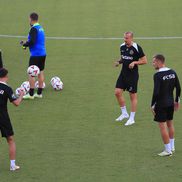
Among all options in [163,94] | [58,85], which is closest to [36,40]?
[58,85]

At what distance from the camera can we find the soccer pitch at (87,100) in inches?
488

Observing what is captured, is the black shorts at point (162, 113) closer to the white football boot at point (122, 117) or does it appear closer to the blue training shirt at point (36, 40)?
the white football boot at point (122, 117)

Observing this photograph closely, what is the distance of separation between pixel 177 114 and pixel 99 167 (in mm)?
4143

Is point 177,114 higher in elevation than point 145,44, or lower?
Result: lower

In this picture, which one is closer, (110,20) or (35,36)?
(35,36)

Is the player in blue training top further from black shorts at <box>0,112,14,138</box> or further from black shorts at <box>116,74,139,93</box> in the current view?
black shorts at <box>0,112,14,138</box>

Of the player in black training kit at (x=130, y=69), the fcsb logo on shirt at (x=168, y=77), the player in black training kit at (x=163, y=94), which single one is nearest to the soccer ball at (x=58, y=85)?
the player in black training kit at (x=130, y=69)

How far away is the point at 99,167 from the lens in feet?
40.7

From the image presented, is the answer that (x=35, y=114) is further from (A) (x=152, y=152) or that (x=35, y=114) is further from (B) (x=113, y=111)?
(A) (x=152, y=152)

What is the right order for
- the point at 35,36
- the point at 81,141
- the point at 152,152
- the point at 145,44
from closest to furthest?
the point at 152,152 < the point at 81,141 < the point at 35,36 < the point at 145,44

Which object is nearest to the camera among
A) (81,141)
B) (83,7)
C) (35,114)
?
(81,141)

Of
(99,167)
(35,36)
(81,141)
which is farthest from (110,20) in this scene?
(99,167)

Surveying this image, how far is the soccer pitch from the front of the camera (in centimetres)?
1241

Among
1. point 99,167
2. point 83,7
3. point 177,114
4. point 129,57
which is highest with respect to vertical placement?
point 83,7
